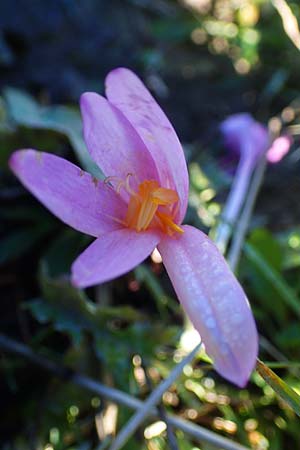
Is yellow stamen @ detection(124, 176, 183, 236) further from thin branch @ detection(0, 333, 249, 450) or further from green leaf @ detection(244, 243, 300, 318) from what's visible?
green leaf @ detection(244, 243, 300, 318)

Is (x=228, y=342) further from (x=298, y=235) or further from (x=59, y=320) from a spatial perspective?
(x=298, y=235)

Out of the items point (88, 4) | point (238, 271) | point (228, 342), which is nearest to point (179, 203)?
point (228, 342)

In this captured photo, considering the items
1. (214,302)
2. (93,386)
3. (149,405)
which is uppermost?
(214,302)

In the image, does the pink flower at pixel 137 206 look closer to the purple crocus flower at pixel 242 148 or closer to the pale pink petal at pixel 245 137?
the purple crocus flower at pixel 242 148

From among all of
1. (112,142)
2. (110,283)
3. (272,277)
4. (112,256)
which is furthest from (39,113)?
(112,256)

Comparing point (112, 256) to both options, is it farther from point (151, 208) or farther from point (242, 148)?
point (242, 148)

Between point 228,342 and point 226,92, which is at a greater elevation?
point 228,342

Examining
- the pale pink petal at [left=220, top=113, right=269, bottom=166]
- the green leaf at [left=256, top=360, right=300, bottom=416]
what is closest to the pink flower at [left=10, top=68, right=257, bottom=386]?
the green leaf at [left=256, top=360, right=300, bottom=416]
